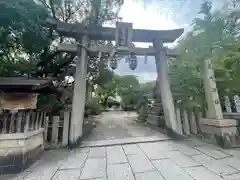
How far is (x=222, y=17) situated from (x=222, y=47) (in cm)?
117

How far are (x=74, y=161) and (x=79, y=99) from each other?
2.00 metres

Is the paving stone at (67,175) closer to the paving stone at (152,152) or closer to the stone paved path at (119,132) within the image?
the paving stone at (152,152)

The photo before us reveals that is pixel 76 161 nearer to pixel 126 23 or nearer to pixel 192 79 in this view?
pixel 126 23

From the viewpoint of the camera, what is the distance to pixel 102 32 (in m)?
5.47

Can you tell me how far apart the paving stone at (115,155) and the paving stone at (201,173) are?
132cm

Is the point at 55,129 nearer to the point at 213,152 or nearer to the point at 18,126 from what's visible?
the point at 18,126

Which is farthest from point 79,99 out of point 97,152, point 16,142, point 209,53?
point 209,53

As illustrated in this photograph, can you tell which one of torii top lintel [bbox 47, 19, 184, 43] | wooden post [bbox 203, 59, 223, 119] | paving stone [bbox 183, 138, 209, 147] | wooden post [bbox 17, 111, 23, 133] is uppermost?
torii top lintel [bbox 47, 19, 184, 43]

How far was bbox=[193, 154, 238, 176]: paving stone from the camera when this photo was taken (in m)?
2.76

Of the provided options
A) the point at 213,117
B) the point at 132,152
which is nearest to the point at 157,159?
the point at 132,152

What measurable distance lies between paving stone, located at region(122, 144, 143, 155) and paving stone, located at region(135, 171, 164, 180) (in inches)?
43.6

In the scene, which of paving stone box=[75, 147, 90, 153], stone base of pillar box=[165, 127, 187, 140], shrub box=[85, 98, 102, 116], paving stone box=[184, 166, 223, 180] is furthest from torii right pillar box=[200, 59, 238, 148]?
shrub box=[85, 98, 102, 116]

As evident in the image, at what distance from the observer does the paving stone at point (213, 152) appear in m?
3.53

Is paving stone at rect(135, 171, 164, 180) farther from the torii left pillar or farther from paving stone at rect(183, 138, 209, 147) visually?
the torii left pillar
